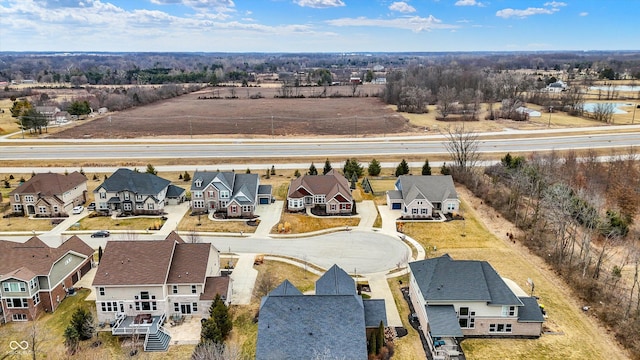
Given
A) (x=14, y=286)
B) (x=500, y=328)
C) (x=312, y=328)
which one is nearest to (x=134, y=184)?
(x=14, y=286)

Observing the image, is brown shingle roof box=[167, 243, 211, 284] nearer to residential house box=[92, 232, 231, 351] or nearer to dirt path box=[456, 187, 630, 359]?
residential house box=[92, 232, 231, 351]

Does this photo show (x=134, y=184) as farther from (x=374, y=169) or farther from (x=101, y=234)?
(x=374, y=169)

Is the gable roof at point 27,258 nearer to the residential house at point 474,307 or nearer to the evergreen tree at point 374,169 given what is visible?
the residential house at point 474,307

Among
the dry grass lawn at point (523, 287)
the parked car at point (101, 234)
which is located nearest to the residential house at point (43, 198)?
the parked car at point (101, 234)

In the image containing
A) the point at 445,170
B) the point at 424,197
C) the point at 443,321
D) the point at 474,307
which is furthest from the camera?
the point at 445,170

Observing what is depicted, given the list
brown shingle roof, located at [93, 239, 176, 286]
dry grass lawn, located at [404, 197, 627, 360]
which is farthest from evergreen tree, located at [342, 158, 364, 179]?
brown shingle roof, located at [93, 239, 176, 286]

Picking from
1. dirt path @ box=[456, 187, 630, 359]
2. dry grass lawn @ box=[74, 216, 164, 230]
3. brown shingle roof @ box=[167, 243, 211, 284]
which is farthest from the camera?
dry grass lawn @ box=[74, 216, 164, 230]
